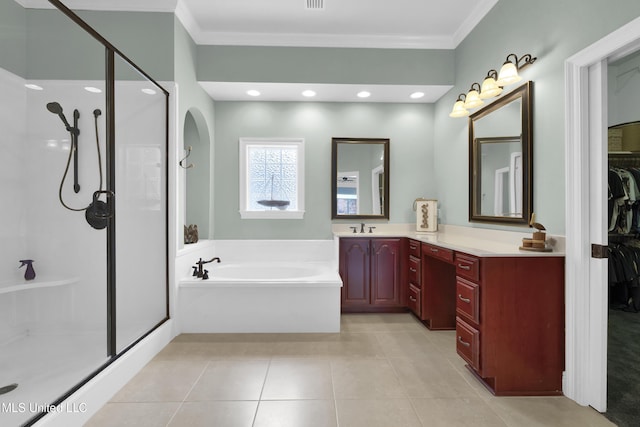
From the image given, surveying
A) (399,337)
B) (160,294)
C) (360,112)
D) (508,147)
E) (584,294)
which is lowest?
(399,337)

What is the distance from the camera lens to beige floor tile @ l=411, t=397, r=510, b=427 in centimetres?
165

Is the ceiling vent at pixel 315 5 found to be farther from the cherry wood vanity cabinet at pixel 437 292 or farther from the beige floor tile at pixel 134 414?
the beige floor tile at pixel 134 414

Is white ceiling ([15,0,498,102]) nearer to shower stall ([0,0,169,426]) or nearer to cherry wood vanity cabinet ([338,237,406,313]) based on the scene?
shower stall ([0,0,169,426])

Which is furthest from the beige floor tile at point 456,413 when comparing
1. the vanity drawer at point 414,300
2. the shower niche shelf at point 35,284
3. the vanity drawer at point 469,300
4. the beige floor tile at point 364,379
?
the shower niche shelf at point 35,284

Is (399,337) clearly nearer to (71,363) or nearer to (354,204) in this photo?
(354,204)

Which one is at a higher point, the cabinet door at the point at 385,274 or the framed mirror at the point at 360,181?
the framed mirror at the point at 360,181

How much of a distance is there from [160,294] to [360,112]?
2.98 m

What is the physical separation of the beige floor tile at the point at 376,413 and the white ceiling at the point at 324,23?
9.68 feet

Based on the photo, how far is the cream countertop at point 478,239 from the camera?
191cm

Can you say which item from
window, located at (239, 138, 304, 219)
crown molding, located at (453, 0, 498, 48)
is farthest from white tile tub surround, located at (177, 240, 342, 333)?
crown molding, located at (453, 0, 498, 48)

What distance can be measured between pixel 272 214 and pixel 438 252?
203 cm

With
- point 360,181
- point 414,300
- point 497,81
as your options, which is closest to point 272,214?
point 360,181

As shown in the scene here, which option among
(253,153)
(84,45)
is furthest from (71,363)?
(253,153)

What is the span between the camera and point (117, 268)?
7.24 ft
